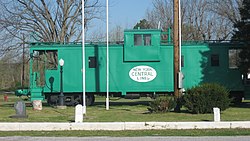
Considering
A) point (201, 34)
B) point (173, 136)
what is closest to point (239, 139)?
point (173, 136)

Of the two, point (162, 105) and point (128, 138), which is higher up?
point (162, 105)

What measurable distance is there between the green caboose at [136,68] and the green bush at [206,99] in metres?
7.34

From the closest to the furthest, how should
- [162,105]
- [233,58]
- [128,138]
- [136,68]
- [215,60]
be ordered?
[128,138] < [162,105] < [136,68] < [215,60] < [233,58]

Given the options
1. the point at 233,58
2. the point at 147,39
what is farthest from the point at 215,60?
the point at 147,39

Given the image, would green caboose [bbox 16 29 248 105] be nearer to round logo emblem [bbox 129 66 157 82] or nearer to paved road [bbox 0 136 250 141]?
round logo emblem [bbox 129 66 157 82]

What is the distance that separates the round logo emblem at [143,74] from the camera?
28812mm

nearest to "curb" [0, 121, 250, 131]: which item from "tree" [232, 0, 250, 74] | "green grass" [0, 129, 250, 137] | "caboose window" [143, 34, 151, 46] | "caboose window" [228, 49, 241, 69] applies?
"green grass" [0, 129, 250, 137]

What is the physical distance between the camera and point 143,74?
94.5ft

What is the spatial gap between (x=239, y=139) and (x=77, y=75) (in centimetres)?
1738

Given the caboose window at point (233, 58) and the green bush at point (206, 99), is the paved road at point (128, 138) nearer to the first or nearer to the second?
the green bush at point (206, 99)

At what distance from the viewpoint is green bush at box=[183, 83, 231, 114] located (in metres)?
21.2

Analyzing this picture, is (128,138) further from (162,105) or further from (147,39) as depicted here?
(147,39)

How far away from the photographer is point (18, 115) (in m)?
20.4

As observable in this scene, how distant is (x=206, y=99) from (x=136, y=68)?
27.6ft
